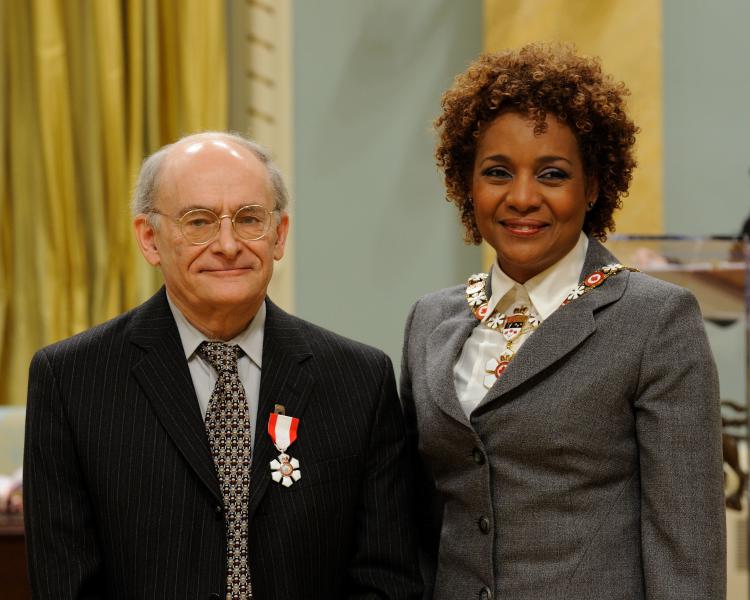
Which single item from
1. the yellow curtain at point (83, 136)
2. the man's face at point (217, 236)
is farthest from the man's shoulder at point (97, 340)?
the yellow curtain at point (83, 136)

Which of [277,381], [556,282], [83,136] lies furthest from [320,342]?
[83,136]

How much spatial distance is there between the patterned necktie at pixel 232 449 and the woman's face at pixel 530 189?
0.56 m

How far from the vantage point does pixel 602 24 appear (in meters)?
3.76

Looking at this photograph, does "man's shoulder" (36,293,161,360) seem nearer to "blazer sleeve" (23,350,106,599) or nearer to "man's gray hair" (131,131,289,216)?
"blazer sleeve" (23,350,106,599)

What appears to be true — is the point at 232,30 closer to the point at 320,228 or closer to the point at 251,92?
the point at 251,92

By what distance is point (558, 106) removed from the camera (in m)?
1.95

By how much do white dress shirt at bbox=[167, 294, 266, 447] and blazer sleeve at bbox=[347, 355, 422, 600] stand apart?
0.25 metres

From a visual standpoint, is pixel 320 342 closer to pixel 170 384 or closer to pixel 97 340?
pixel 170 384

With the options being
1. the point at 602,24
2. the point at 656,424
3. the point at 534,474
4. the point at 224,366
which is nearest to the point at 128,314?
the point at 224,366

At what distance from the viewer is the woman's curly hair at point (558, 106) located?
1956mm

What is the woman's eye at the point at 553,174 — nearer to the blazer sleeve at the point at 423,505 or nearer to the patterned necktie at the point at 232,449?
the blazer sleeve at the point at 423,505

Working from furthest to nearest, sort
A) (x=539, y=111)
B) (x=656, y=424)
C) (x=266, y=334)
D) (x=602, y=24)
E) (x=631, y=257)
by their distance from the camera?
(x=602, y=24) → (x=631, y=257) → (x=266, y=334) → (x=539, y=111) → (x=656, y=424)

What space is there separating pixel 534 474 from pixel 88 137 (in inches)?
100

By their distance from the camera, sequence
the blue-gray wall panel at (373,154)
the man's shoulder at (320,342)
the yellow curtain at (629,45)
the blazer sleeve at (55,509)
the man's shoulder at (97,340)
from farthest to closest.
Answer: the blue-gray wall panel at (373,154)
the yellow curtain at (629,45)
the man's shoulder at (320,342)
the man's shoulder at (97,340)
the blazer sleeve at (55,509)
